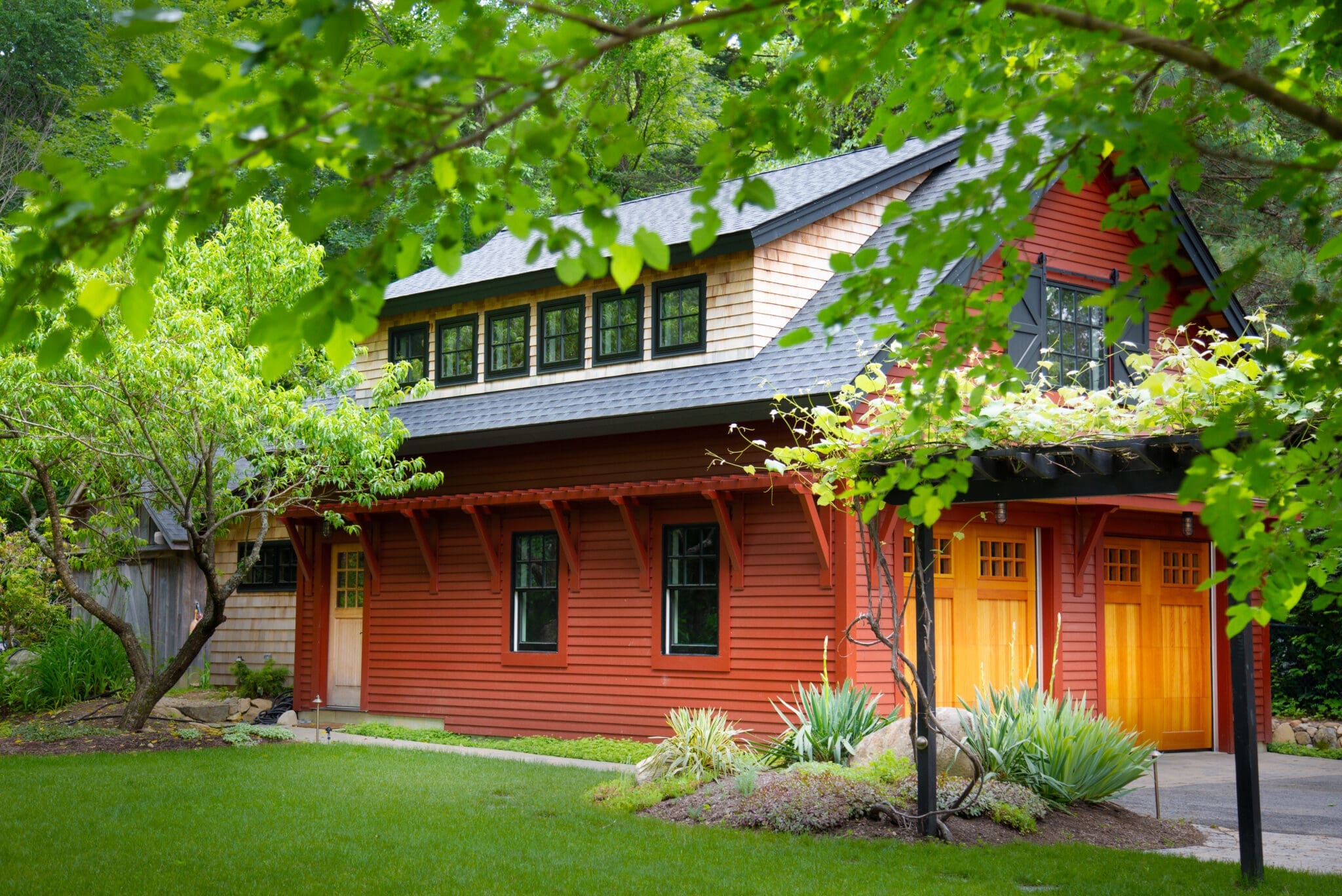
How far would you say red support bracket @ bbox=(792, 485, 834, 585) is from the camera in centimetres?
1219

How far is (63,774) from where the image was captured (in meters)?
10.8

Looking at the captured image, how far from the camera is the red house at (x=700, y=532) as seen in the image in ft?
43.0

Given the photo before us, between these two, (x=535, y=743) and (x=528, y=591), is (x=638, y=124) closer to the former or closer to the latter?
(x=528, y=591)

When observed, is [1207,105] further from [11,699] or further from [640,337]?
[11,699]

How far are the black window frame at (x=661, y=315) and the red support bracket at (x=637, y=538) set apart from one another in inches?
71.5

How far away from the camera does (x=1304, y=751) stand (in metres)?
16.0

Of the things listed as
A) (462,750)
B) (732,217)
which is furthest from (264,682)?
(732,217)

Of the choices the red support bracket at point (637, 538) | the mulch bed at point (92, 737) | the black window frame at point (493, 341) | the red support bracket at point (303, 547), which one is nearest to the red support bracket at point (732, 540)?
the red support bracket at point (637, 538)

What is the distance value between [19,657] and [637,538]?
1069 centimetres

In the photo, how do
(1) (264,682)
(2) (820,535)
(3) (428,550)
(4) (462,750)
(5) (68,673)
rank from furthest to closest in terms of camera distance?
(1) (264,682)
(5) (68,673)
(3) (428,550)
(4) (462,750)
(2) (820,535)

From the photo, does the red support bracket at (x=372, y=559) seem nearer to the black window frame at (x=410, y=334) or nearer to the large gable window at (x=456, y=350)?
the black window frame at (x=410, y=334)

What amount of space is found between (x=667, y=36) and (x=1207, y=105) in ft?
80.4

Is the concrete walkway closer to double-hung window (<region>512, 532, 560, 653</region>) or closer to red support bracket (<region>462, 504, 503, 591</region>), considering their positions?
double-hung window (<region>512, 532, 560, 653</region>)

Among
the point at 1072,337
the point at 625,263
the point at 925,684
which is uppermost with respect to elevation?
the point at 1072,337
